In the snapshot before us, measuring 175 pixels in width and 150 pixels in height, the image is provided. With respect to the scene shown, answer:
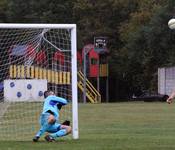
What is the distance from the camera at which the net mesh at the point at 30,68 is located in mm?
17281

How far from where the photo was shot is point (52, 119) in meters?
14.6

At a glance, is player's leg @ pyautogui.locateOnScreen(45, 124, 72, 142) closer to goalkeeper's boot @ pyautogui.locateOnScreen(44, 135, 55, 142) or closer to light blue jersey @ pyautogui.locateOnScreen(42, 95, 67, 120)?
goalkeeper's boot @ pyautogui.locateOnScreen(44, 135, 55, 142)

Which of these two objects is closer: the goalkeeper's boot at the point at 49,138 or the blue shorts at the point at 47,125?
the blue shorts at the point at 47,125

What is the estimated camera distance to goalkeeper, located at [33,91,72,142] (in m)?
14.8

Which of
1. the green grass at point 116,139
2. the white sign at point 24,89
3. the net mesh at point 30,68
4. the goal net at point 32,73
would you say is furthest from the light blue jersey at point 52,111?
the white sign at point 24,89

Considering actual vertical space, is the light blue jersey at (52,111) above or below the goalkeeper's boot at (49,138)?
above

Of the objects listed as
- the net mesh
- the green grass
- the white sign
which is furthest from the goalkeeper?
the white sign

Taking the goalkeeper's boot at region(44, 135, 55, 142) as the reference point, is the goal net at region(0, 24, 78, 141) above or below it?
above

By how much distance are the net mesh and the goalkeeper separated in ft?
4.06

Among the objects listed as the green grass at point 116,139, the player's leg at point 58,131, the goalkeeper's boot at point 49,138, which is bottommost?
the green grass at point 116,139

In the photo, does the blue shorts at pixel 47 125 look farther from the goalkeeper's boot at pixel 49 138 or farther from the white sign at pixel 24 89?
the white sign at pixel 24 89

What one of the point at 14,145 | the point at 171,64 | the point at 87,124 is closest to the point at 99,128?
the point at 87,124

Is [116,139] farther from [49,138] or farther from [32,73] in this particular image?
[32,73]

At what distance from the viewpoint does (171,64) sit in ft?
177
